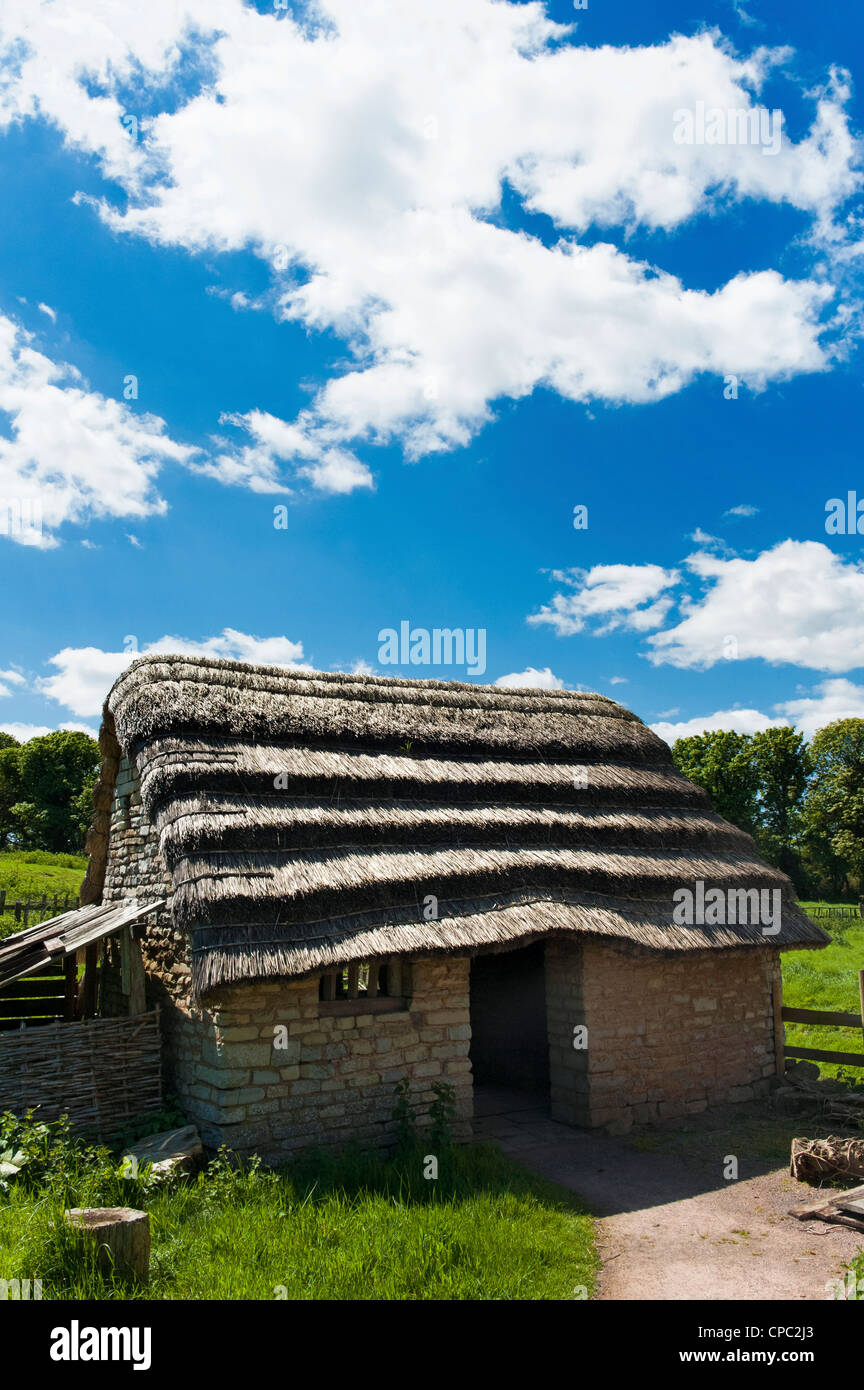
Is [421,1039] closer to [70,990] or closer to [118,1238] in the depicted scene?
[70,990]

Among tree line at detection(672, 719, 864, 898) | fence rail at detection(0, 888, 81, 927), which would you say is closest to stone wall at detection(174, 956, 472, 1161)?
fence rail at detection(0, 888, 81, 927)

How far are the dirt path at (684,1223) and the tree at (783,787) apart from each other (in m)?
39.4

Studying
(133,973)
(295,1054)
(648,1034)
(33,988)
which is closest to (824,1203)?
(648,1034)

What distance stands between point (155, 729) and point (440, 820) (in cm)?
320

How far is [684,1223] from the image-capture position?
6805 millimetres

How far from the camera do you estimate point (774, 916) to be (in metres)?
11.0

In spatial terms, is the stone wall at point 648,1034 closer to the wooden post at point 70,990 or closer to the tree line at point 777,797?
the wooden post at point 70,990

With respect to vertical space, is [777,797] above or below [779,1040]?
above

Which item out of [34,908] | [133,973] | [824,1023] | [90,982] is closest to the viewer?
[133,973]

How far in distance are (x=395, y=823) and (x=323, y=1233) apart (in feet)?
13.4

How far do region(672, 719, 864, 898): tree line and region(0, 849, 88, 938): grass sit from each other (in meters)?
23.9

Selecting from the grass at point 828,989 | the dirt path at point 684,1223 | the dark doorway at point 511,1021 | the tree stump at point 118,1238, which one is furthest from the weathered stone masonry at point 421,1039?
the tree stump at point 118,1238
